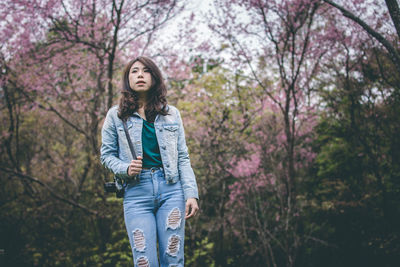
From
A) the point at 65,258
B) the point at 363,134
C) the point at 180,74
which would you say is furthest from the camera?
the point at 180,74

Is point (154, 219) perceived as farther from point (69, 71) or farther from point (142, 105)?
point (69, 71)

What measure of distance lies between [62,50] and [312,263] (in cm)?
757

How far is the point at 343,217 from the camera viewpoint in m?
7.27

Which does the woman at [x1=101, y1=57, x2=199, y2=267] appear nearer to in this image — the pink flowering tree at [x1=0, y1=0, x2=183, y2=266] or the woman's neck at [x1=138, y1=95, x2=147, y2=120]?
the woman's neck at [x1=138, y1=95, x2=147, y2=120]

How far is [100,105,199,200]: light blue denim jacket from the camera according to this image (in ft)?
6.18

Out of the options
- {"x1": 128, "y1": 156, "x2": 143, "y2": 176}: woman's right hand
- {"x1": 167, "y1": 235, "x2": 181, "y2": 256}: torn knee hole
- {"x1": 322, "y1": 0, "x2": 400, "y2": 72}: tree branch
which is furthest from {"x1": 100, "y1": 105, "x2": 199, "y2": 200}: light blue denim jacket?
{"x1": 322, "y1": 0, "x2": 400, "y2": 72}: tree branch

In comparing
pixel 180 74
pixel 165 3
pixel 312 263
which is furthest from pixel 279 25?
pixel 312 263

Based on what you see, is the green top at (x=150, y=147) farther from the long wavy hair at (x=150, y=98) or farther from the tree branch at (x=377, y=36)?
the tree branch at (x=377, y=36)

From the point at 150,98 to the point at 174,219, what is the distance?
0.87 m

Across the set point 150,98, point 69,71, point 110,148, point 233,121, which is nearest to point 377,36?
point 150,98

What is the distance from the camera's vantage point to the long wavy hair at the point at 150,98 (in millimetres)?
1989

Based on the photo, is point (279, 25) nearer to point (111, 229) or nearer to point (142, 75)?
point (142, 75)

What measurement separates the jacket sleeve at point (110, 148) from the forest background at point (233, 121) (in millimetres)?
2860

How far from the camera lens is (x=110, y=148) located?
1934 millimetres
